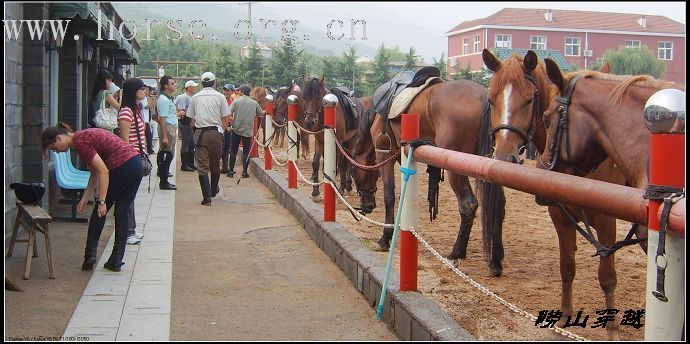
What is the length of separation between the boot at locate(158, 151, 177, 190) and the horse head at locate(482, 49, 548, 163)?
8493 mm

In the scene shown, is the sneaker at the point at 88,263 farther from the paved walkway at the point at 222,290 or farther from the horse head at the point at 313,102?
the horse head at the point at 313,102

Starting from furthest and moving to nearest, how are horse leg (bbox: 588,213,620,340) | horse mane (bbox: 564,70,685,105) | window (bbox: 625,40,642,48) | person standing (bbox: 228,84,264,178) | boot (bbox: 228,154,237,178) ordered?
boot (bbox: 228,154,237,178)
person standing (bbox: 228,84,264,178)
window (bbox: 625,40,642,48)
horse leg (bbox: 588,213,620,340)
horse mane (bbox: 564,70,685,105)

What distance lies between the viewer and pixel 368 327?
18.3 ft

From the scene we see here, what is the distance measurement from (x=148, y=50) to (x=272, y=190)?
1530 cm

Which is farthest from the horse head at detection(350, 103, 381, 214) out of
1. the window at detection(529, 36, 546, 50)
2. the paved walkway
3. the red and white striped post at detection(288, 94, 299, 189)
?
the window at detection(529, 36, 546, 50)

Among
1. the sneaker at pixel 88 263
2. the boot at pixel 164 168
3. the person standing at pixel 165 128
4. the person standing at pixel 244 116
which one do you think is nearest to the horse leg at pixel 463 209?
the sneaker at pixel 88 263

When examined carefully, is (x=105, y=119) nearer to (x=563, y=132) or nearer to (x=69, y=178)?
(x=69, y=178)

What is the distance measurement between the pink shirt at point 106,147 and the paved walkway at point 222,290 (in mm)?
940

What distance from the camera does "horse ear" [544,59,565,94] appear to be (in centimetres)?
464

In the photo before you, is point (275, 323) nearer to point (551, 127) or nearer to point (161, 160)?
point (551, 127)

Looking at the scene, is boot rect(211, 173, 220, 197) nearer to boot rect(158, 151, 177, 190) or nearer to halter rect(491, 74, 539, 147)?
boot rect(158, 151, 177, 190)

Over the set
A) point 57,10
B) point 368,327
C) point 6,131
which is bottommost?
point 368,327

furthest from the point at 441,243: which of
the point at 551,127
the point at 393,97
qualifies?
the point at 551,127

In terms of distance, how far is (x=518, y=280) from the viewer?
6.69 metres
